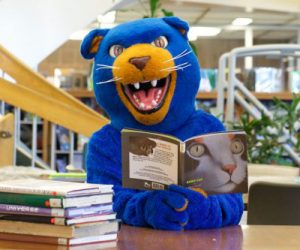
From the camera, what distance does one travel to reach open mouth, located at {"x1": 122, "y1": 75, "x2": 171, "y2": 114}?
1.46 metres

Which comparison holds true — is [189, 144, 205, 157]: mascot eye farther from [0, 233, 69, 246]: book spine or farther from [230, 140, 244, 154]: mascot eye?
[0, 233, 69, 246]: book spine

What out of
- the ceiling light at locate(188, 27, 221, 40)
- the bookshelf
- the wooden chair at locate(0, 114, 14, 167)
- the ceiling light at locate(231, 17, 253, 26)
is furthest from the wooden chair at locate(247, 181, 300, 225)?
the ceiling light at locate(188, 27, 221, 40)

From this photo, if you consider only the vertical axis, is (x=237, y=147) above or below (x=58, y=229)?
above

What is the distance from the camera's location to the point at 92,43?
5.17ft

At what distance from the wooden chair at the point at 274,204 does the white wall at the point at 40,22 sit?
10.5 ft

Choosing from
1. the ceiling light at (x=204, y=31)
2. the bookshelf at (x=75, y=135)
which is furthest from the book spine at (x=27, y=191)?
the ceiling light at (x=204, y=31)

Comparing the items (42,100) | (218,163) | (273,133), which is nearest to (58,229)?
(218,163)

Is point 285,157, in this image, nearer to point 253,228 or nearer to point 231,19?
point 253,228

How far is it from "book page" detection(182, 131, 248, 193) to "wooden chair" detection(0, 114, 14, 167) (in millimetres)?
2092

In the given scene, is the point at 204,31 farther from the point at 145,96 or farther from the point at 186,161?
the point at 186,161

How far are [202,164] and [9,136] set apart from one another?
215cm

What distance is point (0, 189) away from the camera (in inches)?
42.2

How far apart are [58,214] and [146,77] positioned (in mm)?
518

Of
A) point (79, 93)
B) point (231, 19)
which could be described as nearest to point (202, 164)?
point (79, 93)
